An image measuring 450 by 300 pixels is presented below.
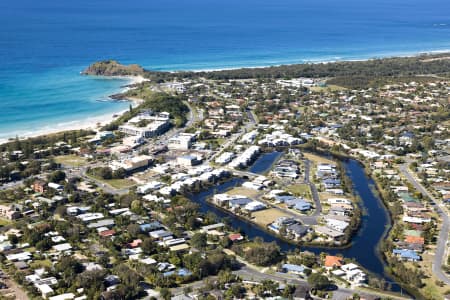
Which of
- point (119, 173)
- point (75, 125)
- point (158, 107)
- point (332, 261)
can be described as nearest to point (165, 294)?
point (332, 261)

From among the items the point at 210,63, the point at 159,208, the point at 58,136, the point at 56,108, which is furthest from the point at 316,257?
the point at 210,63

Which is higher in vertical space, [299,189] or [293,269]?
[299,189]

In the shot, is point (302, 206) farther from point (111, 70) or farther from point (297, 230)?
point (111, 70)

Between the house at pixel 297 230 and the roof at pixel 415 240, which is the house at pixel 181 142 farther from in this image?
the roof at pixel 415 240

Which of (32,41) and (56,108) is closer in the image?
(56,108)

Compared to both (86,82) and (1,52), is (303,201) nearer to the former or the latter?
(86,82)

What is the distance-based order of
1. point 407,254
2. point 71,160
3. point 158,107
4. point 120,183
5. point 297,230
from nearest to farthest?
point 407,254
point 297,230
point 120,183
point 71,160
point 158,107
